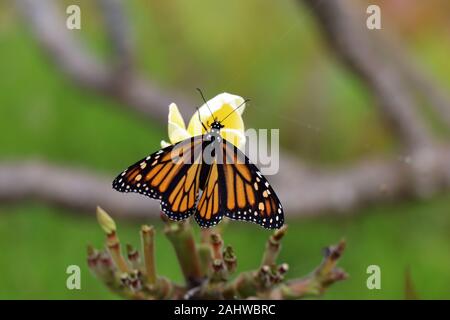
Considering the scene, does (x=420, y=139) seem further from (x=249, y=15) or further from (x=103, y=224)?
(x=103, y=224)

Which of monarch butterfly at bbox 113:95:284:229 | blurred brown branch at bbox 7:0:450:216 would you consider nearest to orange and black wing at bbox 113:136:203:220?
monarch butterfly at bbox 113:95:284:229

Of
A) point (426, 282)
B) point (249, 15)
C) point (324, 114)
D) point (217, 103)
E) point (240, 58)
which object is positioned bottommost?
point (426, 282)

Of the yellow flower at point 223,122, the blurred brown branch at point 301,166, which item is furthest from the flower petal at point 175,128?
the blurred brown branch at point 301,166

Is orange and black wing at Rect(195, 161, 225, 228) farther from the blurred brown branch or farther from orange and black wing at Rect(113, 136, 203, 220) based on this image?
the blurred brown branch

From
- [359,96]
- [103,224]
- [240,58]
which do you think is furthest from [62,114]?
[103,224]

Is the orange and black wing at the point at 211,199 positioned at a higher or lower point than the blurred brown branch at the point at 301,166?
lower

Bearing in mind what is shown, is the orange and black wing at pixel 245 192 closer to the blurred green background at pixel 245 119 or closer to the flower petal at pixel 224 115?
the flower petal at pixel 224 115
